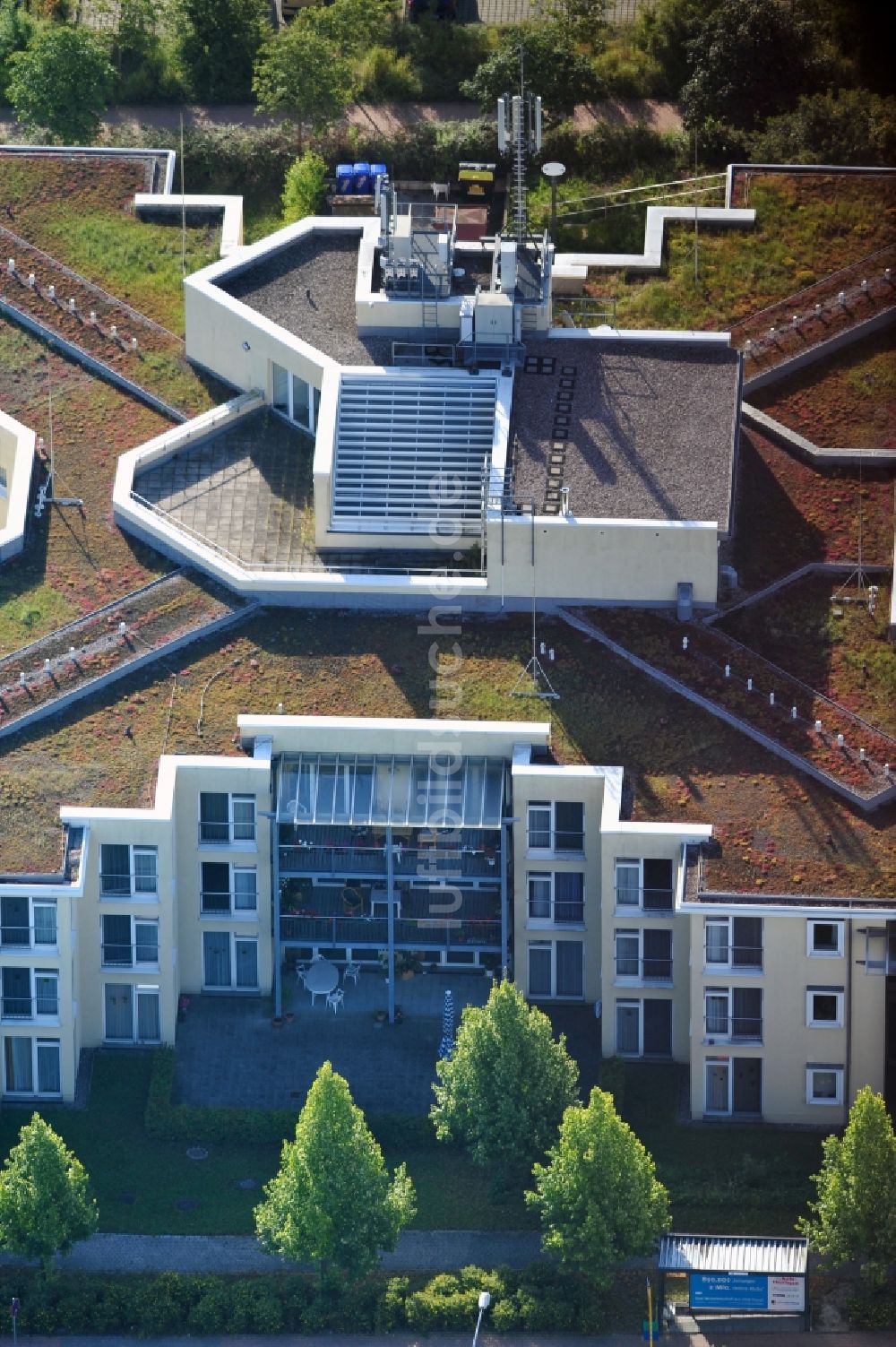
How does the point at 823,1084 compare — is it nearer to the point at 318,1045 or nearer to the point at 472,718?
the point at 472,718

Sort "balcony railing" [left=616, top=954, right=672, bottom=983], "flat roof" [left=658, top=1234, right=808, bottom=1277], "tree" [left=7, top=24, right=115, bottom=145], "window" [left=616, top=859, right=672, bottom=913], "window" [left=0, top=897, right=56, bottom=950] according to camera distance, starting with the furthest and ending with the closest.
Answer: "tree" [left=7, top=24, right=115, bottom=145] → "balcony railing" [left=616, top=954, right=672, bottom=983] → "window" [left=616, top=859, right=672, bottom=913] → "window" [left=0, top=897, right=56, bottom=950] → "flat roof" [left=658, top=1234, right=808, bottom=1277]

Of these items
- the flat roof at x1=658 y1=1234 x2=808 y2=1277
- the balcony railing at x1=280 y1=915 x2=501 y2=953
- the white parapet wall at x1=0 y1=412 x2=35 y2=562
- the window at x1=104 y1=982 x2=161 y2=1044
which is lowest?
the flat roof at x1=658 y1=1234 x2=808 y2=1277

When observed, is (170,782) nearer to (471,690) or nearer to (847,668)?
(471,690)

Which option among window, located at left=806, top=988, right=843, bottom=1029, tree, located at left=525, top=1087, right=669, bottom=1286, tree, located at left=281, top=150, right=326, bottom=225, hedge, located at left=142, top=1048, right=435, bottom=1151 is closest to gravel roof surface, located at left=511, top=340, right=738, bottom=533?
window, located at left=806, top=988, right=843, bottom=1029

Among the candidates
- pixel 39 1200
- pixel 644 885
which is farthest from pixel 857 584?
pixel 39 1200

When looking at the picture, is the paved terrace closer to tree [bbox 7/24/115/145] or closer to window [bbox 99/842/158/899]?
window [bbox 99/842/158/899]
